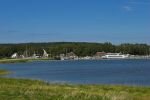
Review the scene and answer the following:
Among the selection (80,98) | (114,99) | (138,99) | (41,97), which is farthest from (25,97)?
(138,99)

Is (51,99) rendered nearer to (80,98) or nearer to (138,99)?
(80,98)

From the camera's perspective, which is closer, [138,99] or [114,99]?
[114,99]

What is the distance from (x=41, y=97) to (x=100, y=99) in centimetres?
329

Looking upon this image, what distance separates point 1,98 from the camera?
78.2ft

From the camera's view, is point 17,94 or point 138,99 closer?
point 17,94

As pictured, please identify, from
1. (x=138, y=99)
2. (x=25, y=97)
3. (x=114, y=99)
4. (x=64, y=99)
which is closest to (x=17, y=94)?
(x=25, y=97)

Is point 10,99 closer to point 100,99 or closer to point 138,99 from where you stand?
point 100,99

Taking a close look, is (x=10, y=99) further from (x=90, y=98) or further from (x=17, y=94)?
(x=90, y=98)

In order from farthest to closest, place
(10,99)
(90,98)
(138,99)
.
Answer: (138,99) < (90,98) < (10,99)

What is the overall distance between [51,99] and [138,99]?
8.41 meters

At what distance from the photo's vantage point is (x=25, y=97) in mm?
24406

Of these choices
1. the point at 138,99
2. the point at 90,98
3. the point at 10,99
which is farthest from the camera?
the point at 138,99

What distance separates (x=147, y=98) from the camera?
104 ft

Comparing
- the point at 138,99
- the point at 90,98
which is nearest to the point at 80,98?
the point at 90,98
